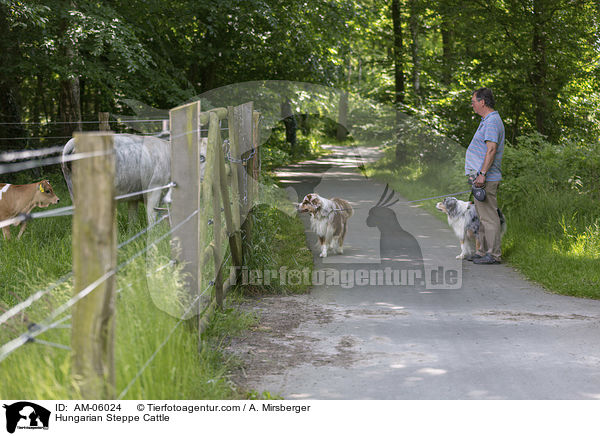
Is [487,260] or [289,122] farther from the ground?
[289,122]

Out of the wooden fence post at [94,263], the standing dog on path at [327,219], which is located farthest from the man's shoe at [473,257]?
the wooden fence post at [94,263]

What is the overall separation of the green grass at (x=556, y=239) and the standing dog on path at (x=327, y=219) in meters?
2.50

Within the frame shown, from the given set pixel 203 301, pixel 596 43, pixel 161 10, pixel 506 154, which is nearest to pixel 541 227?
pixel 506 154

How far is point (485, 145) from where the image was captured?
934 centimetres

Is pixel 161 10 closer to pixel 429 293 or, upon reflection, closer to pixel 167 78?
pixel 167 78

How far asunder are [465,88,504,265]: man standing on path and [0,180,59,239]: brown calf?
6.09 m

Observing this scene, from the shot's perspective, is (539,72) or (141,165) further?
(539,72)

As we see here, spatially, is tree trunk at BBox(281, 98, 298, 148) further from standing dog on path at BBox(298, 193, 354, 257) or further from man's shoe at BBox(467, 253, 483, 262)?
man's shoe at BBox(467, 253, 483, 262)

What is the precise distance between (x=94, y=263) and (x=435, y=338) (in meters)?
3.71

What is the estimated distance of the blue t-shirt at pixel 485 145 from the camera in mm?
9195

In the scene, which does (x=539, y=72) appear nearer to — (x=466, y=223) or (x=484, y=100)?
(x=484, y=100)

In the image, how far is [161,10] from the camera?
1848 centimetres

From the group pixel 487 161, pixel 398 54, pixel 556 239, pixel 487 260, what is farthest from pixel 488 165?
pixel 398 54

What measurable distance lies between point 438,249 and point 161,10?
11.9 m
